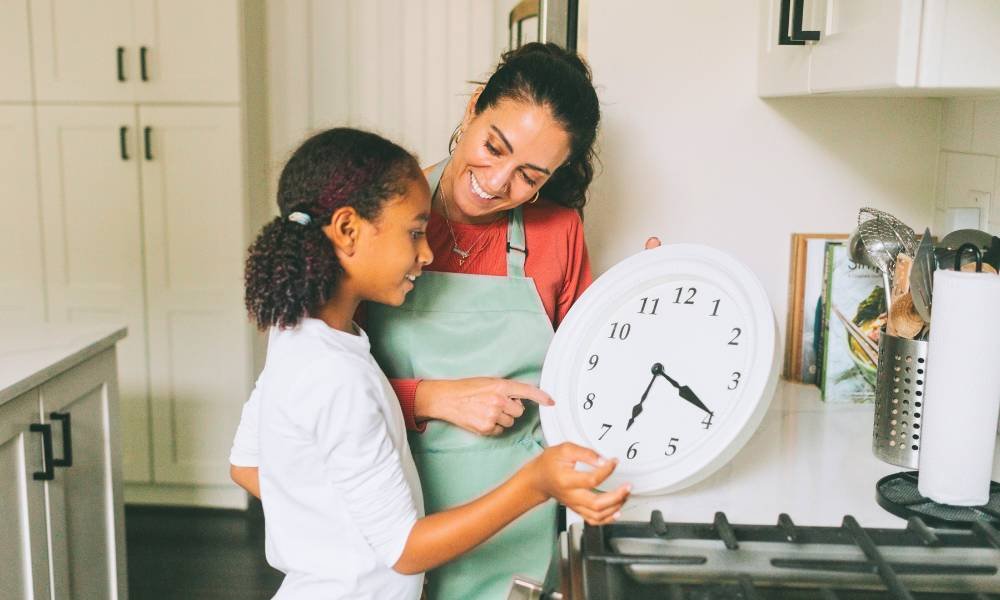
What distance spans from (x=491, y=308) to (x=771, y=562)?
522 millimetres

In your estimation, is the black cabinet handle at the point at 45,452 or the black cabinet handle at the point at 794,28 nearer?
the black cabinet handle at the point at 794,28

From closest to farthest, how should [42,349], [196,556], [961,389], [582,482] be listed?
[582,482]
[961,389]
[42,349]
[196,556]

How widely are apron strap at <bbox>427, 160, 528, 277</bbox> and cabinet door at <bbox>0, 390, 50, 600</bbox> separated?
815mm

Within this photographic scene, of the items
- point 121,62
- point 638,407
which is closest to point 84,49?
point 121,62

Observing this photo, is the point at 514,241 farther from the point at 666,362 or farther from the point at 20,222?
the point at 20,222

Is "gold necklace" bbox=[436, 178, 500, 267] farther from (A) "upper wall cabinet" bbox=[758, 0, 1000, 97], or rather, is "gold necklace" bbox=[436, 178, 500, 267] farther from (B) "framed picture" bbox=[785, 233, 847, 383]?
(B) "framed picture" bbox=[785, 233, 847, 383]

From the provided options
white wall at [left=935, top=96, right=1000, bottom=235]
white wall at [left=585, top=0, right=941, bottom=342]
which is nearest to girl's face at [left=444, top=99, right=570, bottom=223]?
white wall at [left=585, top=0, right=941, bottom=342]

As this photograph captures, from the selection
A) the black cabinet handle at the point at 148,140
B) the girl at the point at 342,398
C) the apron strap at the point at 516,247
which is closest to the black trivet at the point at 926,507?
the girl at the point at 342,398

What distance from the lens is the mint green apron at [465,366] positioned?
49.4 inches

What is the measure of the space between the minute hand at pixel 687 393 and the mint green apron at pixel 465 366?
0.65 feet

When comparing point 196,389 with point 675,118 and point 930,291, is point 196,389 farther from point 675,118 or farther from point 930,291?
point 930,291

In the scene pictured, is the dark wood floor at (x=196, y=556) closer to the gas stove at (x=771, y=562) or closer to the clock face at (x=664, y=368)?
the clock face at (x=664, y=368)

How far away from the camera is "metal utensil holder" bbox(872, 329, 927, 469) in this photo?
1.17m

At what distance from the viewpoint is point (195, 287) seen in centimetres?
309
